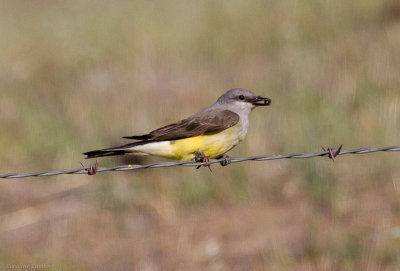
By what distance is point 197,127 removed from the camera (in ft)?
20.4

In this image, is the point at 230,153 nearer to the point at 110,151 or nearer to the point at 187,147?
the point at 187,147

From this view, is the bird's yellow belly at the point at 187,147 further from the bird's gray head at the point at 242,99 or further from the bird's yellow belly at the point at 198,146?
the bird's gray head at the point at 242,99

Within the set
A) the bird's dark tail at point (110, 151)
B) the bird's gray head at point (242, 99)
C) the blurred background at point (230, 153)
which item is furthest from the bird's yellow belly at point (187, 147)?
the blurred background at point (230, 153)

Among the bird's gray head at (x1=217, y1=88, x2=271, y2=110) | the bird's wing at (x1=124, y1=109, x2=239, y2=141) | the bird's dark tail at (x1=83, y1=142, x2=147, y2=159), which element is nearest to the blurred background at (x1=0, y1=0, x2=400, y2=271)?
the bird's gray head at (x1=217, y1=88, x2=271, y2=110)

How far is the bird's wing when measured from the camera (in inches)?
241

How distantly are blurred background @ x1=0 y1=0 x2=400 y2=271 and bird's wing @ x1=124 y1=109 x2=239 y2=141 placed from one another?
1451 mm

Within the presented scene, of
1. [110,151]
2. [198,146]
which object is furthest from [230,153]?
[110,151]

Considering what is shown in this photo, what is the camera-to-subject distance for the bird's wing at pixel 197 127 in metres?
6.12

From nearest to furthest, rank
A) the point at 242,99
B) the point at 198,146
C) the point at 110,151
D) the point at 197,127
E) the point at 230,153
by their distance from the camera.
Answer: the point at 110,151
the point at 198,146
the point at 197,127
the point at 242,99
the point at 230,153

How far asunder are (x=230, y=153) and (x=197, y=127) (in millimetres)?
2400

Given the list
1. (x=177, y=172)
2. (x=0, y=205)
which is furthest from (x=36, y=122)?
(x=177, y=172)

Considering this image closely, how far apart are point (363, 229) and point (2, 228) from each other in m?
4.18

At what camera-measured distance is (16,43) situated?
15.1 metres

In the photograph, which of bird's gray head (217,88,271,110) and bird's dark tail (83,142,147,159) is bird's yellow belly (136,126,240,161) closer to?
bird's dark tail (83,142,147,159)
